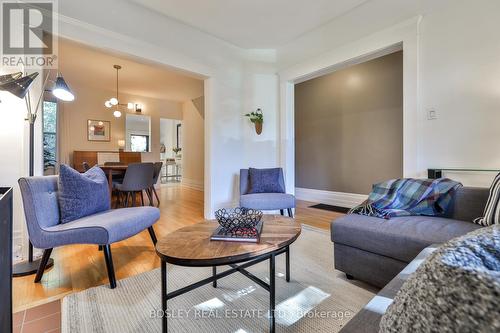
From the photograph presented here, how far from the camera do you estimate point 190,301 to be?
4.93 feet

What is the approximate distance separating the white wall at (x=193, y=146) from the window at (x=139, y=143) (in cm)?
112

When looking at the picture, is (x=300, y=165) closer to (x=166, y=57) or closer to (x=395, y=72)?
(x=395, y=72)

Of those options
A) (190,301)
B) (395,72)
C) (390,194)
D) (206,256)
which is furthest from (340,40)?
(190,301)

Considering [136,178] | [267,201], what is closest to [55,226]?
[267,201]

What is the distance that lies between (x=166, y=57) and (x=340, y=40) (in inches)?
90.4

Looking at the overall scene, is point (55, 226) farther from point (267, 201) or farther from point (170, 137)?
point (170, 137)

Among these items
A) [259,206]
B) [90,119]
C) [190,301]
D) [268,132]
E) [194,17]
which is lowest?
[190,301]

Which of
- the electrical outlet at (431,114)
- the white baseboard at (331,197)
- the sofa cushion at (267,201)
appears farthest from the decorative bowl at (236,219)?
the white baseboard at (331,197)

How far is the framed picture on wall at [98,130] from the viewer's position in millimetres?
5609

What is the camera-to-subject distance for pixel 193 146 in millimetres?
6723

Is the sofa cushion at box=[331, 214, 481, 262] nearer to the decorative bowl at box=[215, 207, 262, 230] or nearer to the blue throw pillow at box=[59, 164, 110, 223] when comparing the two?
the decorative bowl at box=[215, 207, 262, 230]

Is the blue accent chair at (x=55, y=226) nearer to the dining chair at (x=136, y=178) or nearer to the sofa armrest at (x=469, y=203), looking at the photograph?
the dining chair at (x=136, y=178)

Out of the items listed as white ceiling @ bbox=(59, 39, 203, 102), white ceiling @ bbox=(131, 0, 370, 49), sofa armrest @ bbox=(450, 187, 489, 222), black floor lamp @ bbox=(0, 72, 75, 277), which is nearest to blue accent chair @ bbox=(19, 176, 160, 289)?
black floor lamp @ bbox=(0, 72, 75, 277)

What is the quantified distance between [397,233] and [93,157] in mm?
6178
